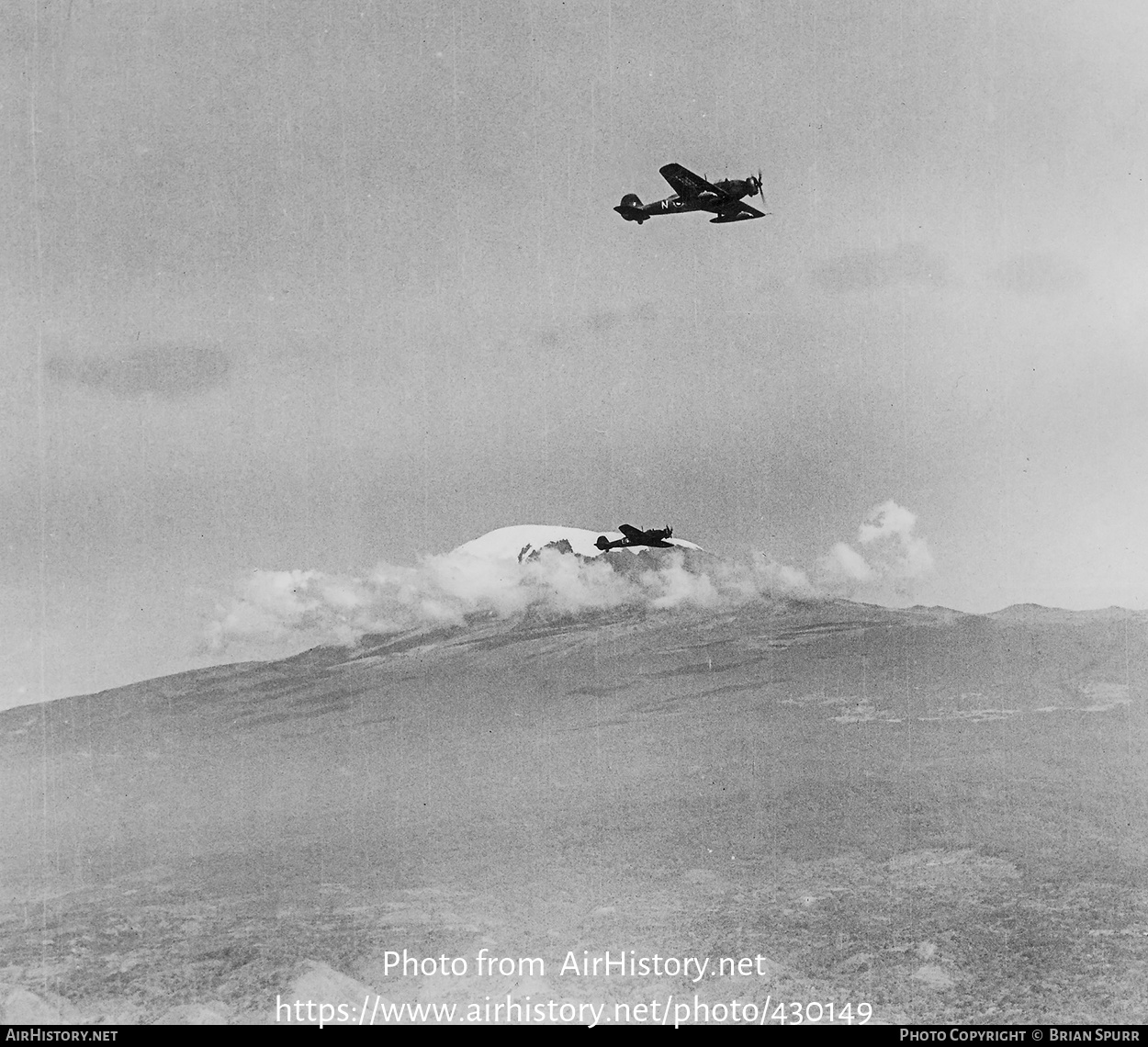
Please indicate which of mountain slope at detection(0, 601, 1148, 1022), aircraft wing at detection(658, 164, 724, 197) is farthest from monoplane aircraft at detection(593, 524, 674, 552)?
aircraft wing at detection(658, 164, 724, 197)

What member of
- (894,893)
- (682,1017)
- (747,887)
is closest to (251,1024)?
(682,1017)

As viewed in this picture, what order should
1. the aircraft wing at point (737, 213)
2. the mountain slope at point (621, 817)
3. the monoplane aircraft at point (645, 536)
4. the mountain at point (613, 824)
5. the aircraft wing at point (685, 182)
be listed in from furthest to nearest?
1. the monoplane aircraft at point (645, 536)
2. the mountain slope at point (621, 817)
3. the mountain at point (613, 824)
4. the aircraft wing at point (737, 213)
5. the aircraft wing at point (685, 182)

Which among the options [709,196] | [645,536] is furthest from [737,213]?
[645,536]

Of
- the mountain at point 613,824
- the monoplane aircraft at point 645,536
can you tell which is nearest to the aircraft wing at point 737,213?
the monoplane aircraft at point 645,536

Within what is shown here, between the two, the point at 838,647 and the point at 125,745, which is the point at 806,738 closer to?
the point at 838,647

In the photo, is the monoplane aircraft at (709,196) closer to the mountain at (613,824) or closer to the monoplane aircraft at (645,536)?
the monoplane aircraft at (645,536)
